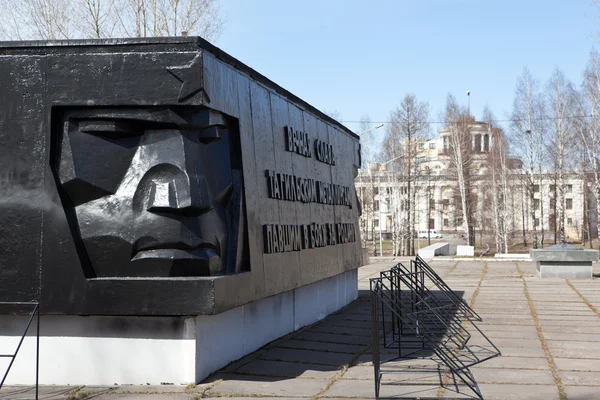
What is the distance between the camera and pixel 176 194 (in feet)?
25.9

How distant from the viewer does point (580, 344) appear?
10.8 metres

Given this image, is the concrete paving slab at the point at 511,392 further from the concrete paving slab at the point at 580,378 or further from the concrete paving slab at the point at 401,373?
the concrete paving slab at the point at 401,373

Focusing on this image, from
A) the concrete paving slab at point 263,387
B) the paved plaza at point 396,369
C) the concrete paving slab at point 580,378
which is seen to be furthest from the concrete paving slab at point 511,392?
the concrete paving slab at point 263,387

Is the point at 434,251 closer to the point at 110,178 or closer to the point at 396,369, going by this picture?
the point at 396,369

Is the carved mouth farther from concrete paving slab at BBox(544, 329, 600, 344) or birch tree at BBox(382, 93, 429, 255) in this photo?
birch tree at BBox(382, 93, 429, 255)

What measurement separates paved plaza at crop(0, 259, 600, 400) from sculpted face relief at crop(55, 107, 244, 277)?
127 centimetres

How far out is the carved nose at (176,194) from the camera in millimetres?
7883

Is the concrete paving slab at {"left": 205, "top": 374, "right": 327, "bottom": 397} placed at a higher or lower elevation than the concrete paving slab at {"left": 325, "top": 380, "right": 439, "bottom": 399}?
higher

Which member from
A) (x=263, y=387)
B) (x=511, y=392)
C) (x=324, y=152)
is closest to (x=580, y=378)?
(x=511, y=392)

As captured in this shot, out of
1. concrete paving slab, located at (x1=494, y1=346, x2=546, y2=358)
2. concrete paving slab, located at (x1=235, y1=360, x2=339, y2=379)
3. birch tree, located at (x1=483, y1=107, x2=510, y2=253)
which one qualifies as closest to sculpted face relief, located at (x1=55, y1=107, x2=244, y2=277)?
concrete paving slab, located at (x1=235, y1=360, x2=339, y2=379)

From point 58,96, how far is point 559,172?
40.1 meters

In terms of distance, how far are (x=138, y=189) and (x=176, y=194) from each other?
1.47 feet

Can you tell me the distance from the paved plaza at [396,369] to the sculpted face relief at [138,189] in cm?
127

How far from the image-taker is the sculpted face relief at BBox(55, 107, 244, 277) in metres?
7.95
